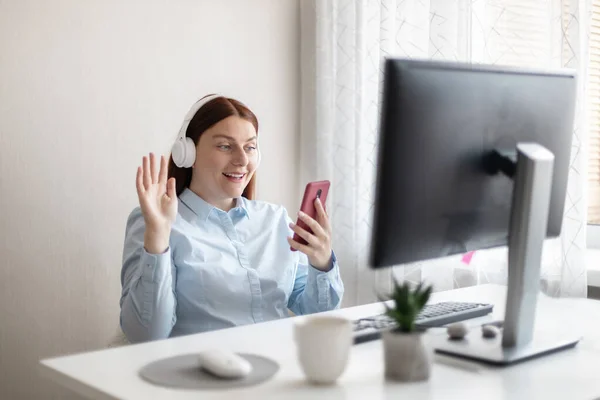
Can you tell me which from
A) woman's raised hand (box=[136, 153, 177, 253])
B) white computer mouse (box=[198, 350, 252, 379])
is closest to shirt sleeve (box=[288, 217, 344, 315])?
woman's raised hand (box=[136, 153, 177, 253])

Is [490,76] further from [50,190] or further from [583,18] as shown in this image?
[50,190]

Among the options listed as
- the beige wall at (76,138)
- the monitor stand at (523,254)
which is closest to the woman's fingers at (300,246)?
the monitor stand at (523,254)

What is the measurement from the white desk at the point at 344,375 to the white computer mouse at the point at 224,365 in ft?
0.14

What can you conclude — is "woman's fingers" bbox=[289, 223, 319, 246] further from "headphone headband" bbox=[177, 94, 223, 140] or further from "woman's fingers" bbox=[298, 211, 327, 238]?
"headphone headband" bbox=[177, 94, 223, 140]

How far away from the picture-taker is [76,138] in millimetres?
2221

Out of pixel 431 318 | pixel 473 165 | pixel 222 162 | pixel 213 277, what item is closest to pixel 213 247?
pixel 213 277

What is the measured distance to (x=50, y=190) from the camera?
2.19m

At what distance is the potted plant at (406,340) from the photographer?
1.07m

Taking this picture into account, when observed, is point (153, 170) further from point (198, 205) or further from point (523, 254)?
point (523, 254)

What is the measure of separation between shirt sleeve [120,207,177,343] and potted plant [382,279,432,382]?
0.69m

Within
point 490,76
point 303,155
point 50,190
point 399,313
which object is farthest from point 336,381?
point 303,155

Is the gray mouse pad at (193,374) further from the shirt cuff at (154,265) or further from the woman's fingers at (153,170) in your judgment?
the woman's fingers at (153,170)

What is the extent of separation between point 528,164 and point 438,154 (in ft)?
0.58

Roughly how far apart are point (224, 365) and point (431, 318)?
523 mm
